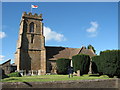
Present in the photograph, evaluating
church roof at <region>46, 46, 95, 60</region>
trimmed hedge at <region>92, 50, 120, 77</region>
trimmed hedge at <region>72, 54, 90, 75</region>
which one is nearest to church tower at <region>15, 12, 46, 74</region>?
church roof at <region>46, 46, 95, 60</region>

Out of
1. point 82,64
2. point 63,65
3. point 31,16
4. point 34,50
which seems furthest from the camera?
point 31,16

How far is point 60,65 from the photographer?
135 ft

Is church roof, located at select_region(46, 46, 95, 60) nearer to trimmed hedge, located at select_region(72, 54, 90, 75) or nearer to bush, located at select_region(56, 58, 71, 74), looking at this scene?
bush, located at select_region(56, 58, 71, 74)

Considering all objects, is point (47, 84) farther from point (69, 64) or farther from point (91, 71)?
point (91, 71)

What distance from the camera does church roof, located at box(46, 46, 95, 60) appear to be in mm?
46353

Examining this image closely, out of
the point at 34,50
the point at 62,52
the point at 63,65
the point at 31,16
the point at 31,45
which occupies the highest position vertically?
the point at 31,16

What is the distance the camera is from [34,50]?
44844 mm

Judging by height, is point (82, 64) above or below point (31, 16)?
below

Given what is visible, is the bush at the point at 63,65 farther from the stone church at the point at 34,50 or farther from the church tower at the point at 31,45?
the church tower at the point at 31,45

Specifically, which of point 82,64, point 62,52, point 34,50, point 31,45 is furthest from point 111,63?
point 31,45

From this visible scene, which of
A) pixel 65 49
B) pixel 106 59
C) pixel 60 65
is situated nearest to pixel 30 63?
pixel 60 65

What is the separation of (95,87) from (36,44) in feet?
87.7

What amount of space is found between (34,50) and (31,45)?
62.3 inches

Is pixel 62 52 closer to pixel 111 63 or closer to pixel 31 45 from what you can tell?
pixel 31 45
